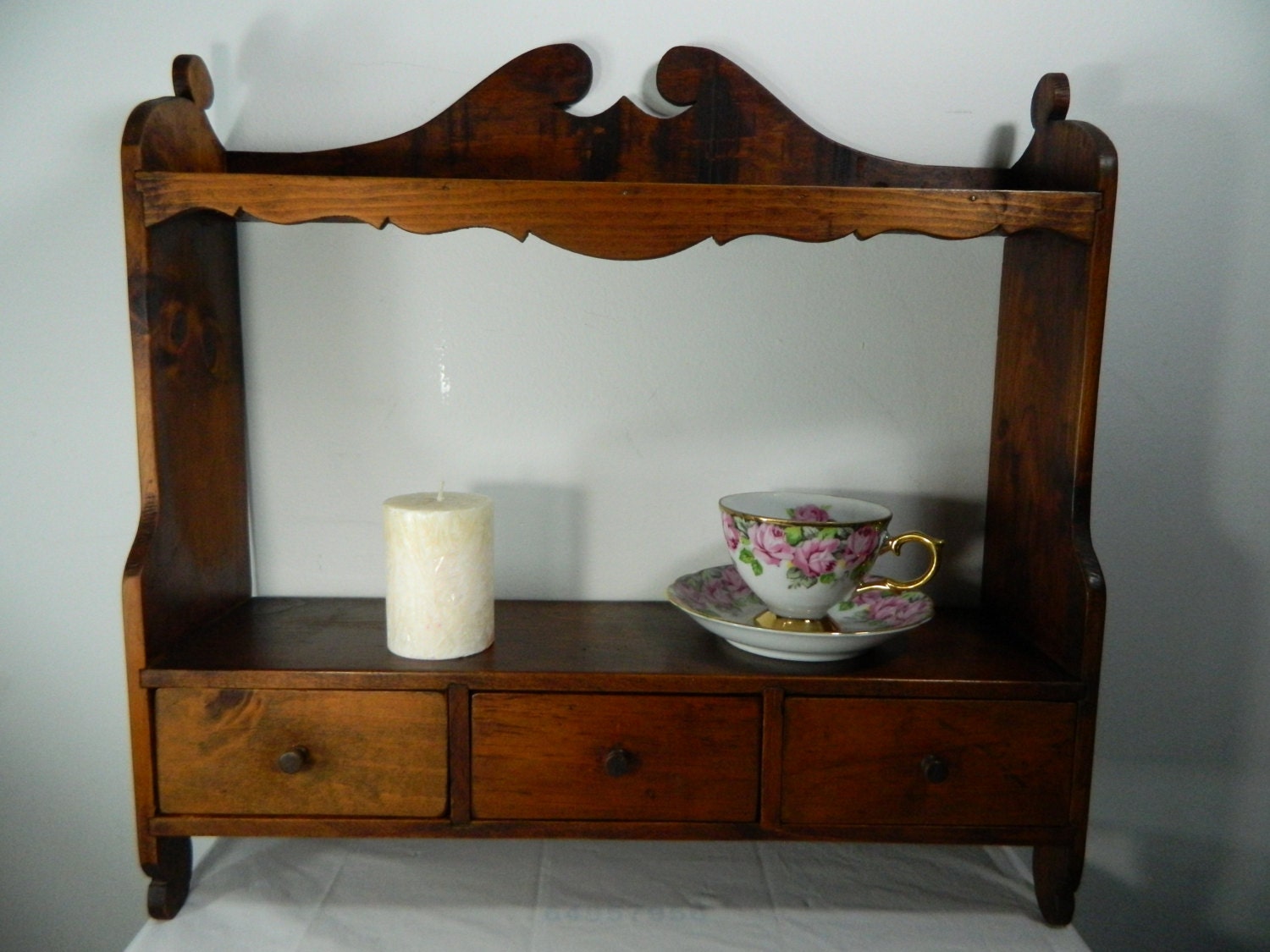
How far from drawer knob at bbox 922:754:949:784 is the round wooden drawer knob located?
0.19 meters

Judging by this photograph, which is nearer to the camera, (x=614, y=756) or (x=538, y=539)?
(x=614, y=756)

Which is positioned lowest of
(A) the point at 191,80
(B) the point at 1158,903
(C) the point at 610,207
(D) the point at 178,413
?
(B) the point at 1158,903

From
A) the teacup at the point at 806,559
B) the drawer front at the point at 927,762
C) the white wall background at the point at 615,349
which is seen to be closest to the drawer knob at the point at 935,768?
the drawer front at the point at 927,762

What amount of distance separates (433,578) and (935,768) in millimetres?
340

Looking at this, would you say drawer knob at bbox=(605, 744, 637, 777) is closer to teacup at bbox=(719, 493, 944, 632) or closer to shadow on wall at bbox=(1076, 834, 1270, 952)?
teacup at bbox=(719, 493, 944, 632)

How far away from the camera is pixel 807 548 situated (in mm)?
633

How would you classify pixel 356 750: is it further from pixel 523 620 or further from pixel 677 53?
pixel 677 53

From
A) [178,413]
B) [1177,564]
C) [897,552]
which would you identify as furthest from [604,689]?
[1177,564]

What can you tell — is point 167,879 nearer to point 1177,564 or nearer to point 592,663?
point 592,663

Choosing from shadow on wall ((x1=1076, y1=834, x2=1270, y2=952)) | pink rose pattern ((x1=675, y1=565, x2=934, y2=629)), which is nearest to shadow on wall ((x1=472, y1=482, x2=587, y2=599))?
pink rose pattern ((x1=675, y1=565, x2=934, y2=629))

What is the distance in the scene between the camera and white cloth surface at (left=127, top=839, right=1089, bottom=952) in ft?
2.10

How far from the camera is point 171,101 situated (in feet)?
2.14

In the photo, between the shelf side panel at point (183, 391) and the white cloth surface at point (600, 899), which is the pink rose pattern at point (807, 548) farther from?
the shelf side panel at point (183, 391)

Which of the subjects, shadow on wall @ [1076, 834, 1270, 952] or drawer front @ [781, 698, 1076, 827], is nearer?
drawer front @ [781, 698, 1076, 827]
